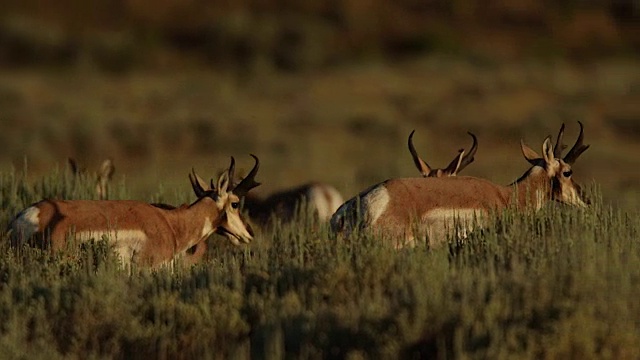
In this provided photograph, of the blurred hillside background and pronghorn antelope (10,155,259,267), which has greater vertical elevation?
the blurred hillside background

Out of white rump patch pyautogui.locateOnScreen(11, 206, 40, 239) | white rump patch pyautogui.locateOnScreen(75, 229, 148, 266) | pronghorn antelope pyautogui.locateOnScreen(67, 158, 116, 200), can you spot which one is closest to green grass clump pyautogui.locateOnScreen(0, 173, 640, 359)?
white rump patch pyautogui.locateOnScreen(11, 206, 40, 239)

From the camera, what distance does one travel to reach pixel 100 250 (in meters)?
9.07

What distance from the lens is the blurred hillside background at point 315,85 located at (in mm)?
24500

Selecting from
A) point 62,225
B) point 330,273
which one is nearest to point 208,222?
point 62,225

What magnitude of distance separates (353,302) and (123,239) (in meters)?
3.26

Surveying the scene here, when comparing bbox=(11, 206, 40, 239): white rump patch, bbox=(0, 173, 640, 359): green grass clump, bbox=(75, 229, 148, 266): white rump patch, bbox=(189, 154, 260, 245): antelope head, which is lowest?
bbox=(0, 173, 640, 359): green grass clump

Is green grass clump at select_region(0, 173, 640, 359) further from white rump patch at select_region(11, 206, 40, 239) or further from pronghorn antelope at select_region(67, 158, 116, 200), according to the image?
pronghorn antelope at select_region(67, 158, 116, 200)

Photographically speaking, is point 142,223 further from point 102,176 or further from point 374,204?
point 102,176

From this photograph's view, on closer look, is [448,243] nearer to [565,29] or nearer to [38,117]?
[38,117]

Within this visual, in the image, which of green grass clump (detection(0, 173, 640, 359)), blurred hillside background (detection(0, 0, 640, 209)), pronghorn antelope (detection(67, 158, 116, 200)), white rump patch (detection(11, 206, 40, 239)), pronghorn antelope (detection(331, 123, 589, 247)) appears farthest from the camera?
blurred hillside background (detection(0, 0, 640, 209))

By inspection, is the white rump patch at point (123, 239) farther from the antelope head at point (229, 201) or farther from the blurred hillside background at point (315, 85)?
the blurred hillside background at point (315, 85)

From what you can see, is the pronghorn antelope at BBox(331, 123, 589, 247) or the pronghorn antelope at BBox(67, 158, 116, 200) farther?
the pronghorn antelope at BBox(67, 158, 116, 200)

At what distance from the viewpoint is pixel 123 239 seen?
9867 millimetres

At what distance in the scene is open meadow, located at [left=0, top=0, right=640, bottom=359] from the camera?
22.0 feet
